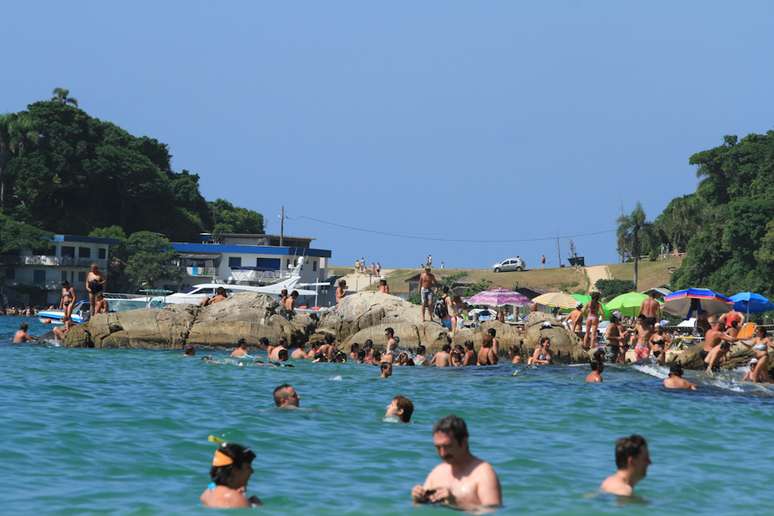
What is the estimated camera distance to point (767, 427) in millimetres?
17000

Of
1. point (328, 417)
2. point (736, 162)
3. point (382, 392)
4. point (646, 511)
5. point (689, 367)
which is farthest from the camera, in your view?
point (736, 162)

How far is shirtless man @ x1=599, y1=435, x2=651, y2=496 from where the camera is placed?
971 centimetres

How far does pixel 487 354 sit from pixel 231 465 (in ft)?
61.6

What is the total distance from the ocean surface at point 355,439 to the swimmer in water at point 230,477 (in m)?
0.44

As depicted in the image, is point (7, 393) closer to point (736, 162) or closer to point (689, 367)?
point (689, 367)

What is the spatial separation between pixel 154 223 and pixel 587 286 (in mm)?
35446

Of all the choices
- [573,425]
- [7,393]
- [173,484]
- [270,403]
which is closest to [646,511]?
[173,484]

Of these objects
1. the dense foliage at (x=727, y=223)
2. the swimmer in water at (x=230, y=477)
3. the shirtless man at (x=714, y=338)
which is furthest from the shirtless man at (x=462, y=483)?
the dense foliage at (x=727, y=223)

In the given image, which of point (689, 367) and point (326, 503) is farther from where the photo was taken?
point (689, 367)

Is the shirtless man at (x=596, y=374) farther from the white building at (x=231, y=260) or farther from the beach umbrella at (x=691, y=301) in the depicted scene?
the white building at (x=231, y=260)

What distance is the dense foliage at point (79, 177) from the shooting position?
288 ft

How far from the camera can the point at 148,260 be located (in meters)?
85.1

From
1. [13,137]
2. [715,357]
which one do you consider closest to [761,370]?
[715,357]

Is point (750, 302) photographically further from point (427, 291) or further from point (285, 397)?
point (285, 397)
